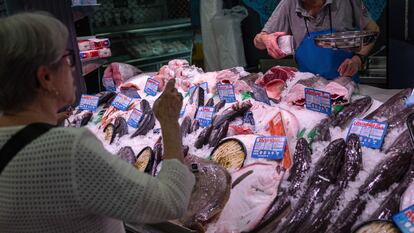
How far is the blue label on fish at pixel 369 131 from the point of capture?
216 cm

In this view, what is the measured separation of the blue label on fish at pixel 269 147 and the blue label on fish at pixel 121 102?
5.65 feet

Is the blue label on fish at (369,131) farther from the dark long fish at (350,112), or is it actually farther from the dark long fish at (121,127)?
the dark long fish at (121,127)

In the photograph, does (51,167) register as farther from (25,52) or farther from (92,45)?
(92,45)

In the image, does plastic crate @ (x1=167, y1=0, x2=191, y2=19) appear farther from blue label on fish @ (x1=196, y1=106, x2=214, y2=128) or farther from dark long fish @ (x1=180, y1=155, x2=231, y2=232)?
dark long fish @ (x1=180, y1=155, x2=231, y2=232)

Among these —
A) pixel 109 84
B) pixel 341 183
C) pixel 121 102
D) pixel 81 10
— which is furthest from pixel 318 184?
pixel 81 10

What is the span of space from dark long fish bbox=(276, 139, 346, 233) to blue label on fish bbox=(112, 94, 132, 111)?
7.04ft

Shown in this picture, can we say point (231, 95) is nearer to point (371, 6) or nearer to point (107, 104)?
point (107, 104)

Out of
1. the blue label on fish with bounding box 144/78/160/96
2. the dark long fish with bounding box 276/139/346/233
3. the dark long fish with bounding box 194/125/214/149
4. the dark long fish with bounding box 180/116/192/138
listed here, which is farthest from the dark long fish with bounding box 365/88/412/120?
the blue label on fish with bounding box 144/78/160/96

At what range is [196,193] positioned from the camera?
7.63ft

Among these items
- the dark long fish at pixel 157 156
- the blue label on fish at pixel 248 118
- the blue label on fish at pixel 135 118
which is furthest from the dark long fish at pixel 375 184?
the blue label on fish at pixel 135 118

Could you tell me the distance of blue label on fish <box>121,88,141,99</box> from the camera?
404cm

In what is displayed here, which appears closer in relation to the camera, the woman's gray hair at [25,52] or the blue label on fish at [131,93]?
the woman's gray hair at [25,52]

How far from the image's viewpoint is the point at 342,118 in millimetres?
2562

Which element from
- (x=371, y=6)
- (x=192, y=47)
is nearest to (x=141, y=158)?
(x=371, y=6)
